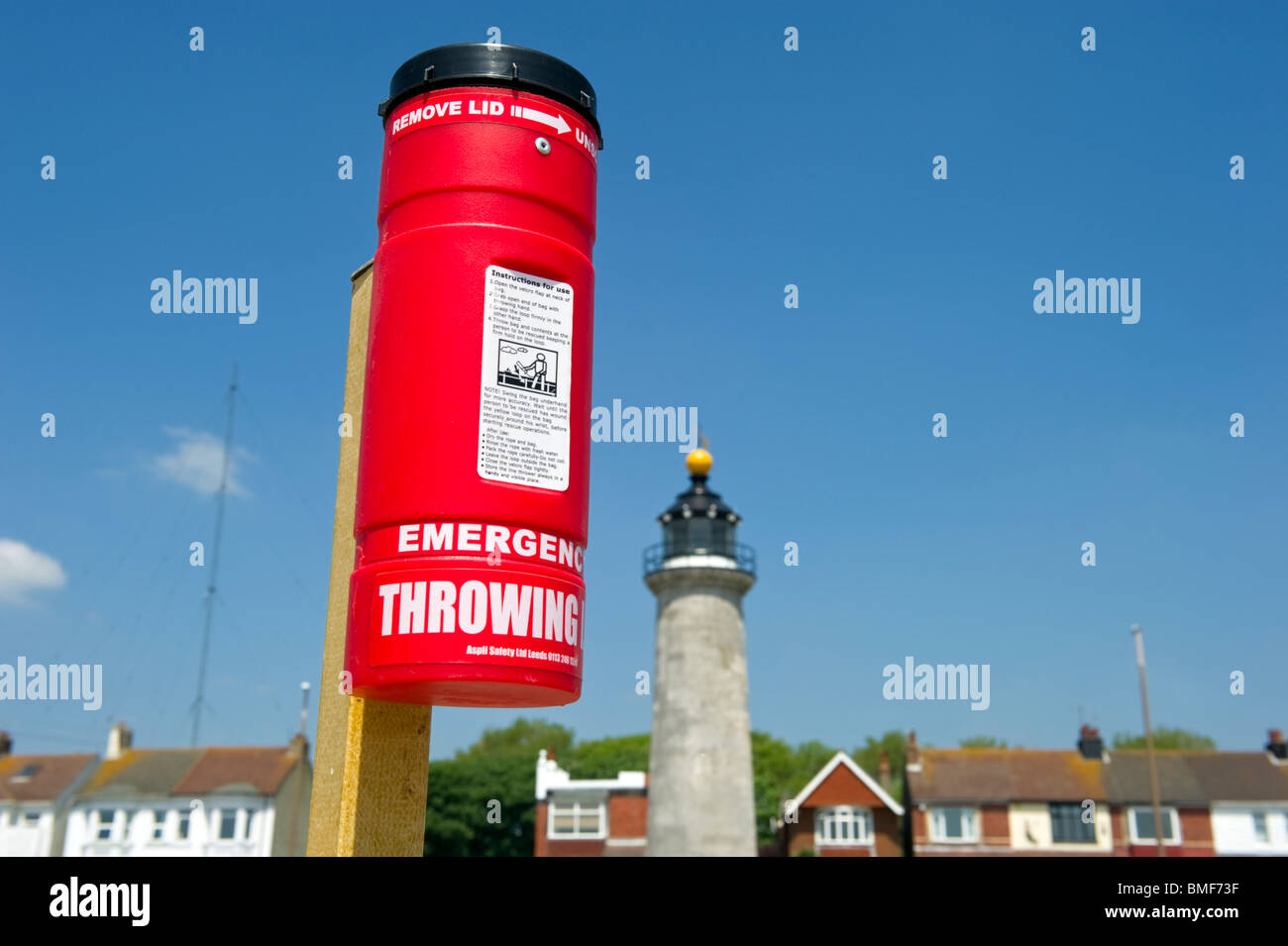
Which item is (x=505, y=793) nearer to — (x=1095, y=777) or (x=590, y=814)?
(x=590, y=814)

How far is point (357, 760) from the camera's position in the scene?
4.29 meters

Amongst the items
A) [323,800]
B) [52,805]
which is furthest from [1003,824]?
[323,800]

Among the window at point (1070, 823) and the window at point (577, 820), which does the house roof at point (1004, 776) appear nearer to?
the window at point (1070, 823)

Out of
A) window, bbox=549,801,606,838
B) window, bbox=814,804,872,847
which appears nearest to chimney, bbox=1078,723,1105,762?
window, bbox=814,804,872,847

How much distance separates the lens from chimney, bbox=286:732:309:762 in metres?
53.6

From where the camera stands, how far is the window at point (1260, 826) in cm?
5106

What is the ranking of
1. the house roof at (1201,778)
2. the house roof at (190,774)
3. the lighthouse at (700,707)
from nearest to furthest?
the lighthouse at (700,707), the house roof at (1201,778), the house roof at (190,774)

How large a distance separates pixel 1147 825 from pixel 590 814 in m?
25.6

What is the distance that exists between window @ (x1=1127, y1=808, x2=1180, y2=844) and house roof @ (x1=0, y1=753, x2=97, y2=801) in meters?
48.3

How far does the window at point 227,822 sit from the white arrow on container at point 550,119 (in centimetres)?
5454

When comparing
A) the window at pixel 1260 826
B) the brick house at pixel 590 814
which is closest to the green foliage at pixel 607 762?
the brick house at pixel 590 814

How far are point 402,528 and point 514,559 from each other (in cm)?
41
